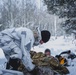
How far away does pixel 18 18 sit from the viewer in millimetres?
53281

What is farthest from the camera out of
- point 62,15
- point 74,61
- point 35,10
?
point 35,10

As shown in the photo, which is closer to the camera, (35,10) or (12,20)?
(12,20)

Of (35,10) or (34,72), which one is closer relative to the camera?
(34,72)

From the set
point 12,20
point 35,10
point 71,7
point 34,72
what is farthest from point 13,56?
point 35,10

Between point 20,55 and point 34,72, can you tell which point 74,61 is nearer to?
point 34,72

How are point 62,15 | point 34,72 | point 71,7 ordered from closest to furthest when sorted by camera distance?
point 34,72 → point 71,7 → point 62,15

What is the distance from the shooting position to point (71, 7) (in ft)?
43.0

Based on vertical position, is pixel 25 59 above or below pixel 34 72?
above

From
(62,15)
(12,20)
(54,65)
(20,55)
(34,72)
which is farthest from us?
(12,20)

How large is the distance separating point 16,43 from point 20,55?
0.82ft

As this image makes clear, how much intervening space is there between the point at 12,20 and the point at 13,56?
156 feet

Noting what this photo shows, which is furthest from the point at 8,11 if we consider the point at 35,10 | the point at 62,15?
the point at 62,15

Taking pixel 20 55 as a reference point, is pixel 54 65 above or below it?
below

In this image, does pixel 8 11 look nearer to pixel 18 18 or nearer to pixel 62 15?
pixel 18 18
